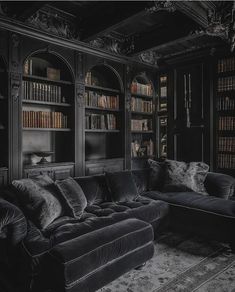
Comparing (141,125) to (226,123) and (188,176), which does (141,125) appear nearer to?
(226,123)

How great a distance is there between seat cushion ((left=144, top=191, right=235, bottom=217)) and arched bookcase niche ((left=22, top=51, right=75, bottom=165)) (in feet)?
5.08

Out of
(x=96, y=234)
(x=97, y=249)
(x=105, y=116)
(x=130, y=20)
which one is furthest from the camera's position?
(x=105, y=116)

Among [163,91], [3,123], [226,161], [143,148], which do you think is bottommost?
[226,161]

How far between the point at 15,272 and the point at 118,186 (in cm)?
153

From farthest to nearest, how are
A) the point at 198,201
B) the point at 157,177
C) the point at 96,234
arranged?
the point at 157,177 < the point at 198,201 < the point at 96,234

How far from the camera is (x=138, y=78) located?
17.9ft

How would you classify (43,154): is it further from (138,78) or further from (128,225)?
(138,78)

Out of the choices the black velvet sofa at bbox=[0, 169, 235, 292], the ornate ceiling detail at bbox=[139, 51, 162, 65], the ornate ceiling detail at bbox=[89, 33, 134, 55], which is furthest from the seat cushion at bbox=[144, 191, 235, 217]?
the ornate ceiling detail at bbox=[139, 51, 162, 65]

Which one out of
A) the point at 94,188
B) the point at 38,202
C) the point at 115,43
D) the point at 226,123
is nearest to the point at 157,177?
the point at 94,188

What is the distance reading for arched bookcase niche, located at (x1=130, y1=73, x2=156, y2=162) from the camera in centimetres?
516

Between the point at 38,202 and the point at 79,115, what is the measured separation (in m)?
2.03

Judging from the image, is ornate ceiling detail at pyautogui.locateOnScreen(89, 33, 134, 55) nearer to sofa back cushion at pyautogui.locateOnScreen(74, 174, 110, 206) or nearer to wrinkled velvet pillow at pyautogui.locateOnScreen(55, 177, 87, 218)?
sofa back cushion at pyautogui.locateOnScreen(74, 174, 110, 206)

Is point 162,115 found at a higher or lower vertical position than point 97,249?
higher

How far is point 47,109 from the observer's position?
4.19 m
